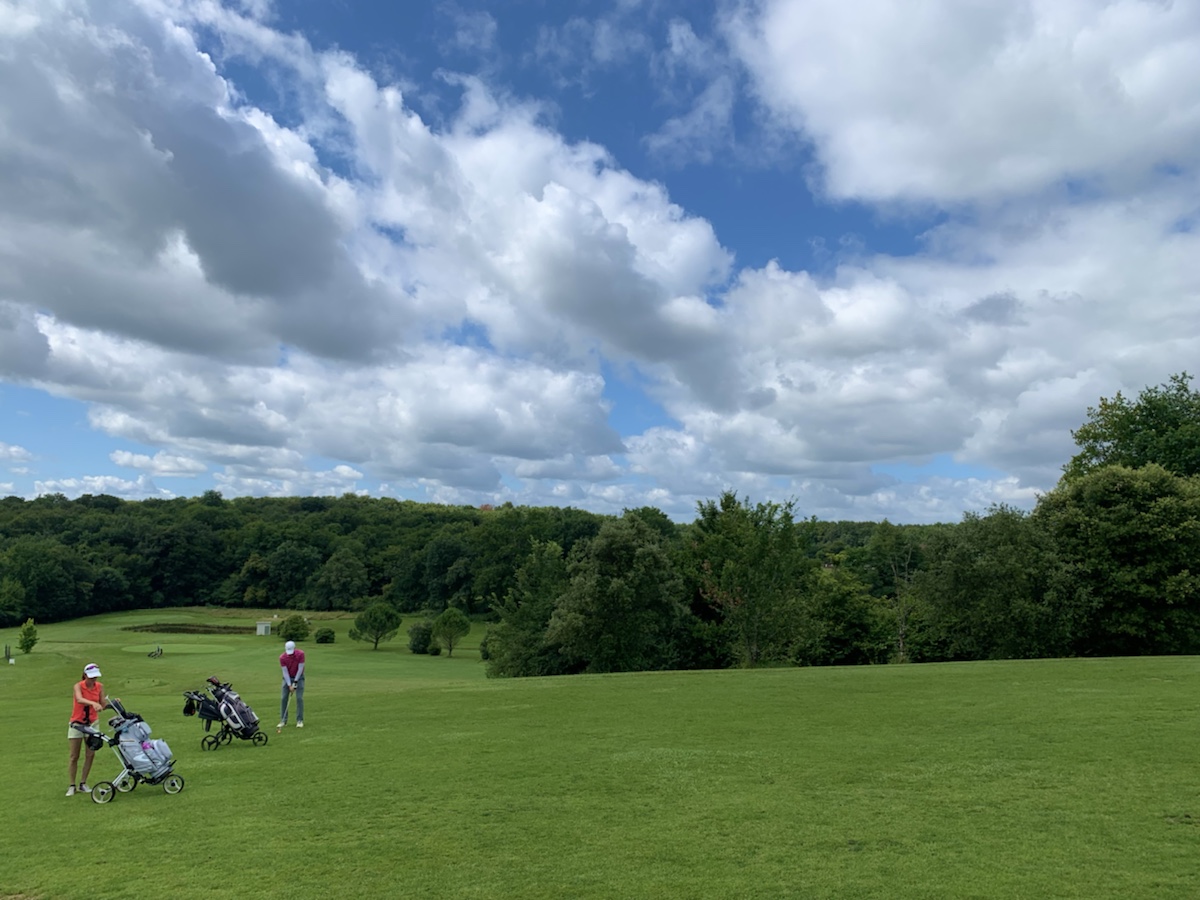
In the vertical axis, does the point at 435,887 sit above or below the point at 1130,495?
below

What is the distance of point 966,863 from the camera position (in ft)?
26.1

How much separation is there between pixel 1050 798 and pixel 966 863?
3.03 meters

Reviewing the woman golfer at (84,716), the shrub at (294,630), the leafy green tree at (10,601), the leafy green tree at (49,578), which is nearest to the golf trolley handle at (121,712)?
the woman golfer at (84,716)

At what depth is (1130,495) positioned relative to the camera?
39438 millimetres

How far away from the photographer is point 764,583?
36250 mm

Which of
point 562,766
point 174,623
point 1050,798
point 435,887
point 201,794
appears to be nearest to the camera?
point 435,887

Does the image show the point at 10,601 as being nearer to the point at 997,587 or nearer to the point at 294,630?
the point at 294,630

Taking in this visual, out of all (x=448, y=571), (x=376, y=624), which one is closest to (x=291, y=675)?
(x=376, y=624)

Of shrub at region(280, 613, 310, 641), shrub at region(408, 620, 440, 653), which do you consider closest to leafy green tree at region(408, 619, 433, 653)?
shrub at region(408, 620, 440, 653)

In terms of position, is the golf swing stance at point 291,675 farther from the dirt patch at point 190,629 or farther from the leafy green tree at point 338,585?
the leafy green tree at point 338,585

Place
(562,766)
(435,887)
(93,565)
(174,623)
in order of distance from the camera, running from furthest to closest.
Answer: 1. (93,565)
2. (174,623)
3. (562,766)
4. (435,887)

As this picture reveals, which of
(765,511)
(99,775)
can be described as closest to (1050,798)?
(99,775)

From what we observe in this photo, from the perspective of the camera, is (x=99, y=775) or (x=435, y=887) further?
(x=99, y=775)

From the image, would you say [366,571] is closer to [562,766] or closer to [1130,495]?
[1130,495]
